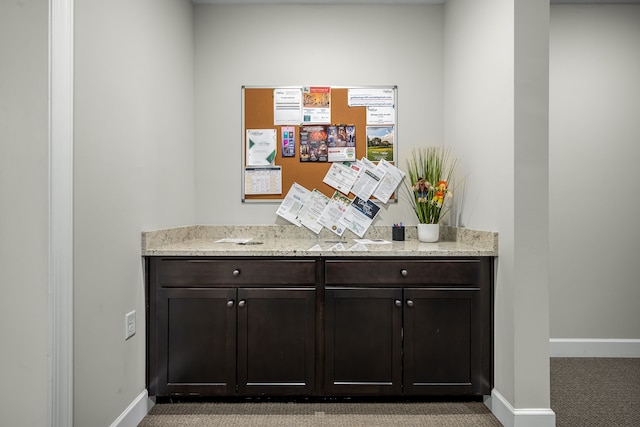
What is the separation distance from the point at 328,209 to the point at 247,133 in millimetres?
805

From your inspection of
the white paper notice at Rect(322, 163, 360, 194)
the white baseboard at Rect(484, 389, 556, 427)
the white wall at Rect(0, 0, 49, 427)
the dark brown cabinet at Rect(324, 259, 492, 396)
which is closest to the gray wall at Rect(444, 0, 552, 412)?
the white baseboard at Rect(484, 389, 556, 427)

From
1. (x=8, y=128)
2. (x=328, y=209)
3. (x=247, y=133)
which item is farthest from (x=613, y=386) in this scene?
(x=8, y=128)

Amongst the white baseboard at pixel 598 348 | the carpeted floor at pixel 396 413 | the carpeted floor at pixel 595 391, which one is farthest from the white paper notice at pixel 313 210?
the white baseboard at pixel 598 348

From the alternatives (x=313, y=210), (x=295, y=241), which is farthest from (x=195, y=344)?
(x=313, y=210)

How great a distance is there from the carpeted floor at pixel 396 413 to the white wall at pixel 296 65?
1.23 meters

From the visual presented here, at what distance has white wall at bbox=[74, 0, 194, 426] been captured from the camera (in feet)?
5.07

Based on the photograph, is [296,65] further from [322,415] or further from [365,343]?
[322,415]

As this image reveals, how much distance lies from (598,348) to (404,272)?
1811 millimetres

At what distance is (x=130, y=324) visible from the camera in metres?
1.92

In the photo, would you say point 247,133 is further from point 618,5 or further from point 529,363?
point 618,5

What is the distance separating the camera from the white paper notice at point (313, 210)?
279 centimetres

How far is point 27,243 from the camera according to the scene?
Answer: 137cm

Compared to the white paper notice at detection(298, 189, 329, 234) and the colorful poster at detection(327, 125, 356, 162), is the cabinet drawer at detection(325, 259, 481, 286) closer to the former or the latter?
the white paper notice at detection(298, 189, 329, 234)

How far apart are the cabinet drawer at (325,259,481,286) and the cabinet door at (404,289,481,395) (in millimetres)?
83
